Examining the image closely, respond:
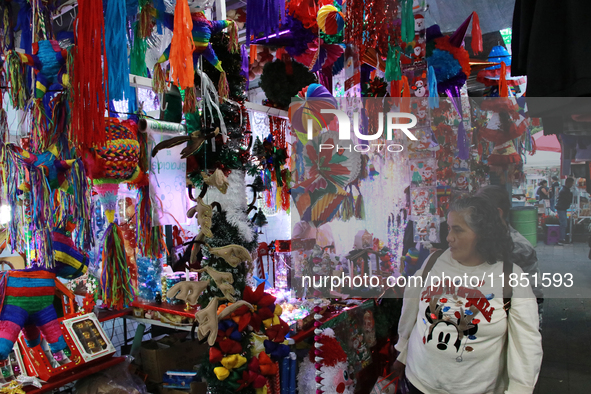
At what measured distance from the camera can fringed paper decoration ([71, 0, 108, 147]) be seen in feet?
3.63

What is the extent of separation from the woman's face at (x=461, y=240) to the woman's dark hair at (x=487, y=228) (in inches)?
0.5

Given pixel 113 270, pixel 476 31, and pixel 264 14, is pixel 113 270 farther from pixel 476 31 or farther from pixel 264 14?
pixel 476 31

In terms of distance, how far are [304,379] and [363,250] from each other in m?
0.84

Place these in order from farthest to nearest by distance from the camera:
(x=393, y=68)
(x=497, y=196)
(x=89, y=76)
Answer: (x=393, y=68) → (x=497, y=196) → (x=89, y=76)

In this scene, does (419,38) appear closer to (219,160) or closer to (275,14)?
(275,14)

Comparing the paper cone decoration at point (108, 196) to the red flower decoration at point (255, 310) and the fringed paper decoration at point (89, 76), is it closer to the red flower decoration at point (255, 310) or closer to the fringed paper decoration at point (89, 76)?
the fringed paper decoration at point (89, 76)

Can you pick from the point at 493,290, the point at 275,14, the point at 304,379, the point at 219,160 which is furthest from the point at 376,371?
the point at 275,14

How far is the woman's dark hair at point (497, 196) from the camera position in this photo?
1334 mm

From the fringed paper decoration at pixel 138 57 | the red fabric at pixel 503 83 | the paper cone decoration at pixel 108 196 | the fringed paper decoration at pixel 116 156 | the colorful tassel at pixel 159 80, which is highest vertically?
the red fabric at pixel 503 83

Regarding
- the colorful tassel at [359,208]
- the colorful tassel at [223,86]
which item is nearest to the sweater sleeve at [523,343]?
the colorful tassel at [359,208]

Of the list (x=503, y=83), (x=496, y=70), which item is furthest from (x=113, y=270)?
(x=496, y=70)

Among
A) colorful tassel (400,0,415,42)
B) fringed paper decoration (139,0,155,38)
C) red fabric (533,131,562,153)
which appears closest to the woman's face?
red fabric (533,131,562,153)

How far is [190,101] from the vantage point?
1.38 m

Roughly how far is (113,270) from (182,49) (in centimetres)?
81
